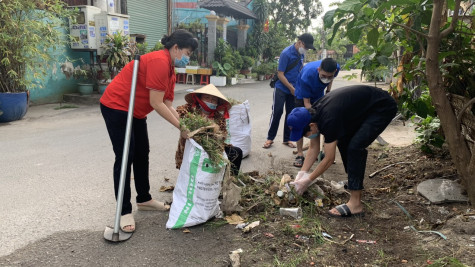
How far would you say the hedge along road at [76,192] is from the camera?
2.90 metres

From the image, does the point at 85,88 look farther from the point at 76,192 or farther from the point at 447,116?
the point at 447,116

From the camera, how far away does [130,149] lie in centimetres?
317

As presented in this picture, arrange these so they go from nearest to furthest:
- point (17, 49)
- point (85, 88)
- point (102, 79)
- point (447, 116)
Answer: point (447, 116), point (17, 49), point (85, 88), point (102, 79)

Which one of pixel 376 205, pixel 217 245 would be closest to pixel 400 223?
pixel 376 205

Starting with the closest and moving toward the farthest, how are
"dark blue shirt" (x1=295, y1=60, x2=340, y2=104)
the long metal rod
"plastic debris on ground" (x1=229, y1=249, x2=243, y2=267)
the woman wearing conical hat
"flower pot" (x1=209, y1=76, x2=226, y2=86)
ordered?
"plastic debris on ground" (x1=229, y1=249, x2=243, y2=267)
the long metal rod
the woman wearing conical hat
"dark blue shirt" (x1=295, y1=60, x2=340, y2=104)
"flower pot" (x1=209, y1=76, x2=226, y2=86)

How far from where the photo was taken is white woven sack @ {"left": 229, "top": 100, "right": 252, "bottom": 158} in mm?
5160

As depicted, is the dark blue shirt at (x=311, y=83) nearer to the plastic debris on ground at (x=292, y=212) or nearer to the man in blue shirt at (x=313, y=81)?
the man in blue shirt at (x=313, y=81)

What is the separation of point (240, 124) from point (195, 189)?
2195mm

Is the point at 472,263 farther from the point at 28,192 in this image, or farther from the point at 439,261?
the point at 28,192

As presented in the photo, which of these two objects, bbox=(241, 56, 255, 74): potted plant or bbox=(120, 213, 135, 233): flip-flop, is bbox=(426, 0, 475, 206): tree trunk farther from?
bbox=(241, 56, 255, 74): potted plant

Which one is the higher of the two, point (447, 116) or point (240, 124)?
point (447, 116)

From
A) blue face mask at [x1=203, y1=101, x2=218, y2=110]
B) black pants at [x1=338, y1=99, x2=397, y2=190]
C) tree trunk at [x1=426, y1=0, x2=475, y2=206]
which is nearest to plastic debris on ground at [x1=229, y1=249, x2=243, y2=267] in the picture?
black pants at [x1=338, y1=99, x2=397, y2=190]

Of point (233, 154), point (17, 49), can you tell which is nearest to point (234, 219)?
point (233, 154)

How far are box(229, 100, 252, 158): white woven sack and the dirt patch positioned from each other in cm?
128
